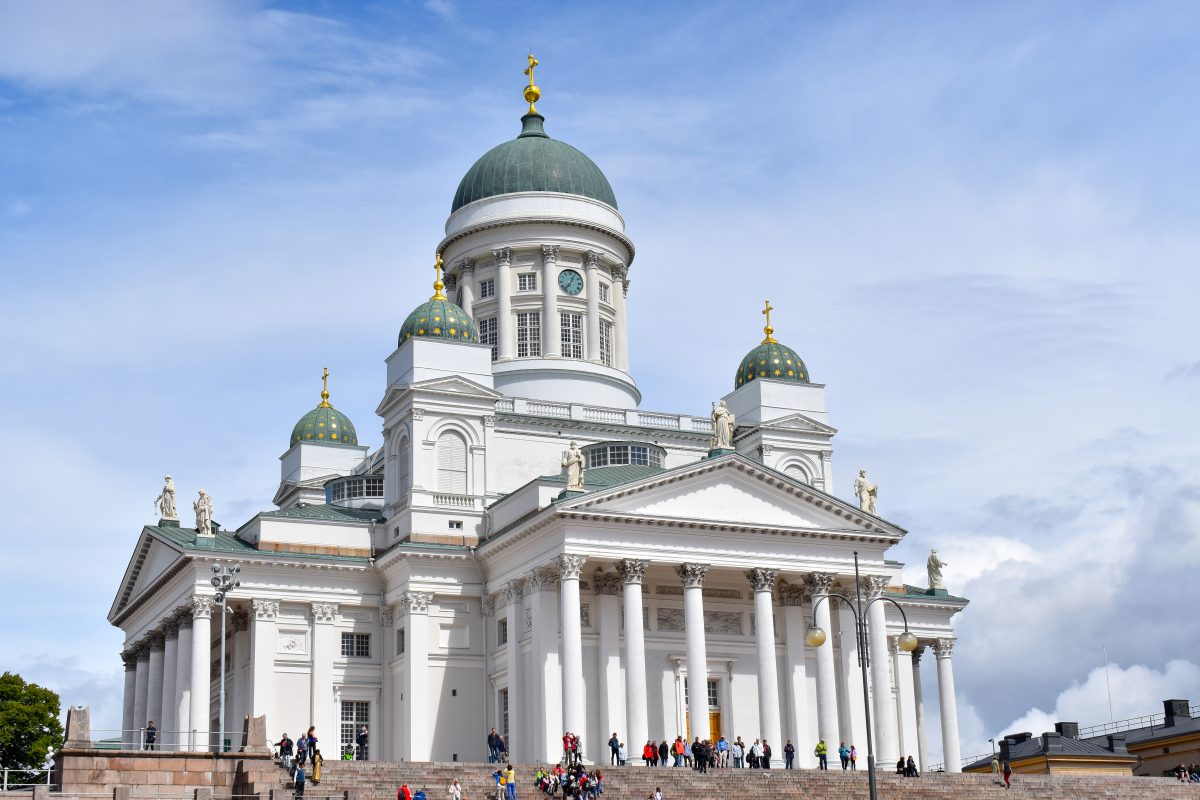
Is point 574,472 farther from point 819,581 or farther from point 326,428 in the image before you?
point 326,428

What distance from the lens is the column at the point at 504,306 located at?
7112 centimetres

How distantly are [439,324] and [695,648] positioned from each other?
57.2 feet

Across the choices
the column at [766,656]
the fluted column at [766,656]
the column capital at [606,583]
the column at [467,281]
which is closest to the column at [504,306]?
the column at [467,281]

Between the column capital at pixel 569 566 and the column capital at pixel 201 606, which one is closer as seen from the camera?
the column capital at pixel 569 566

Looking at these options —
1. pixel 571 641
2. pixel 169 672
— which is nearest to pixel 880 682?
pixel 571 641

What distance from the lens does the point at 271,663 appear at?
2314 inches

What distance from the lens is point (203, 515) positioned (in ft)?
199

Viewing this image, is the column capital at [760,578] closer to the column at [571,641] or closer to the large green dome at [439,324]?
the column at [571,641]

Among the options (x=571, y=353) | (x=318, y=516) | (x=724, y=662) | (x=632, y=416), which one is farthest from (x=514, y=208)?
(x=724, y=662)

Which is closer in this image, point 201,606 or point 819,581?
point 819,581

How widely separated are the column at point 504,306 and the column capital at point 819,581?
62.3 feet

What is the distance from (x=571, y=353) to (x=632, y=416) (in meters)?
5.31

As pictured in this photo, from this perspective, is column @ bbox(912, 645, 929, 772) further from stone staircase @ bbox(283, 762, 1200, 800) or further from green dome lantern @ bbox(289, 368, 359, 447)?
green dome lantern @ bbox(289, 368, 359, 447)

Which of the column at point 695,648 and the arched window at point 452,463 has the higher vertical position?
the arched window at point 452,463
